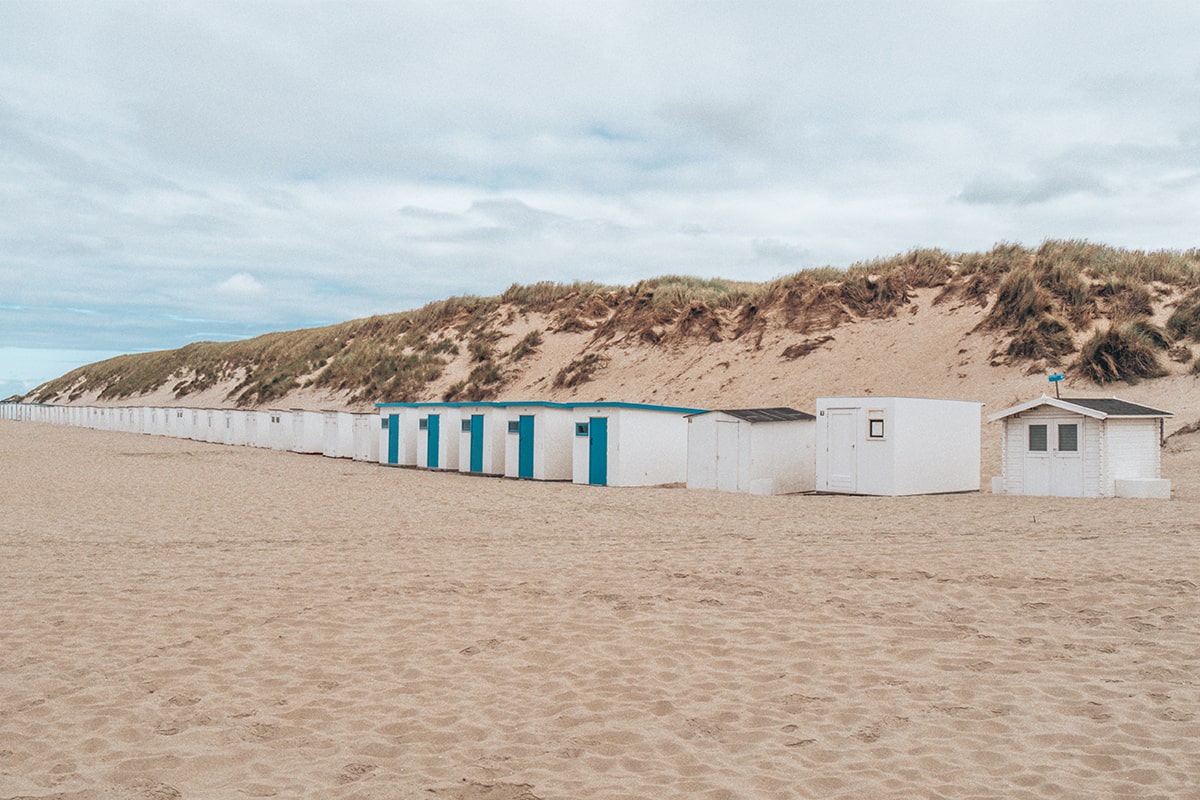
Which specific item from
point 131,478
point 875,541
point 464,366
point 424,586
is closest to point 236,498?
point 131,478

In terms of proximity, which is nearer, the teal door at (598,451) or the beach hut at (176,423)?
the teal door at (598,451)

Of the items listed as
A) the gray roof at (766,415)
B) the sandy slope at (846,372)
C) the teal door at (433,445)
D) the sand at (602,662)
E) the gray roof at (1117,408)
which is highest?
the sandy slope at (846,372)

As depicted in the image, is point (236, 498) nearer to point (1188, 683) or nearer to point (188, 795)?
point (188, 795)

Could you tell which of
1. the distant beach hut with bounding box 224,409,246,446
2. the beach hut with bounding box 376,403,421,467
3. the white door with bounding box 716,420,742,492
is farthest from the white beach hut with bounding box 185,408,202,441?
the white door with bounding box 716,420,742,492

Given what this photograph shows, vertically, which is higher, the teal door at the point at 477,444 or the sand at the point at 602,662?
the teal door at the point at 477,444

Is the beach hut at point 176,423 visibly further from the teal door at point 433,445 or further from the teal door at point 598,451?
the teal door at point 598,451

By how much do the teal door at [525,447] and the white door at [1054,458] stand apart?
11326mm

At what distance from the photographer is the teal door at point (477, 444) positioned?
83.1 feet

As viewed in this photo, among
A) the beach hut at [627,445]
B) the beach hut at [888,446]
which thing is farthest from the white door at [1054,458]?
the beach hut at [627,445]

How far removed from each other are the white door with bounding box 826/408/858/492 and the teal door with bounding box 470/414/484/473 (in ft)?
32.4

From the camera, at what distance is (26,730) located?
17.2 ft

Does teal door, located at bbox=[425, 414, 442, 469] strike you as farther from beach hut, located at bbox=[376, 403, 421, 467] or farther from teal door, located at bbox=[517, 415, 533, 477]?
teal door, located at bbox=[517, 415, 533, 477]

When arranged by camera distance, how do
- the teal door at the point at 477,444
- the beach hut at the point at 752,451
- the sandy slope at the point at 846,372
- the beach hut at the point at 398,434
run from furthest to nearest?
the beach hut at the point at 398,434 → the sandy slope at the point at 846,372 → the teal door at the point at 477,444 → the beach hut at the point at 752,451

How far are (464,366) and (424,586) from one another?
4293cm
